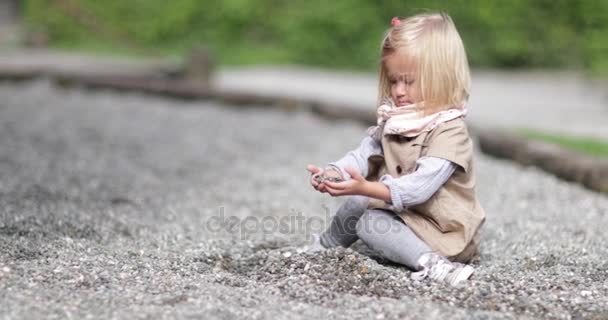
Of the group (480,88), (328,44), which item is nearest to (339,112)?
(480,88)

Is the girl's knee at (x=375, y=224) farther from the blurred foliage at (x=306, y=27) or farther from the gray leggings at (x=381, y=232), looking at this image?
the blurred foliage at (x=306, y=27)

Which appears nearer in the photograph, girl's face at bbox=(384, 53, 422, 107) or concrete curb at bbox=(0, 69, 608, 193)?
girl's face at bbox=(384, 53, 422, 107)

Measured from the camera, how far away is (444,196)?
3.02 meters

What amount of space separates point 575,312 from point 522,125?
5.26m

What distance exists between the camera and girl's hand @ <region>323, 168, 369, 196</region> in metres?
2.79

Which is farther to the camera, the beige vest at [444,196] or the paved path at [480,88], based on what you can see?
the paved path at [480,88]

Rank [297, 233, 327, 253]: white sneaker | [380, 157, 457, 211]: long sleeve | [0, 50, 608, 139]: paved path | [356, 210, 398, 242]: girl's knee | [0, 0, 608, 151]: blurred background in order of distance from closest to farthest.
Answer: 1. [380, 157, 457, 211]: long sleeve
2. [356, 210, 398, 242]: girl's knee
3. [297, 233, 327, 253]: white sneaker
4. [0, 50, 608, 139]: paved path
5. [0, 0, 608, 151]: blurred background

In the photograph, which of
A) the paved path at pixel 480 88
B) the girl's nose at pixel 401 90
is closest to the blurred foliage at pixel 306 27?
the paved path at pixel 480 88

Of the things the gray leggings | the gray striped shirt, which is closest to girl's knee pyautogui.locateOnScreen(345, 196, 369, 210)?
the gray leggings

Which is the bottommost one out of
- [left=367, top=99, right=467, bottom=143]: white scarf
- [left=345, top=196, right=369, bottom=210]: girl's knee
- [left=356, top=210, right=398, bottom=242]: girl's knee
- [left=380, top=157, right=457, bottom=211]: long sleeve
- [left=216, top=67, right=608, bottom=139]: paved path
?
[left=216, top=67, right=608, bottom=139]: paved path

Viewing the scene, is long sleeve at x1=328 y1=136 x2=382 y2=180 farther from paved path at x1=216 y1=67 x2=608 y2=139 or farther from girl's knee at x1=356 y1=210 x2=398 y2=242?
paved path at x1=216 y1=67 x2=608 y2=139

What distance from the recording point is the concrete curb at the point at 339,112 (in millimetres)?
4949

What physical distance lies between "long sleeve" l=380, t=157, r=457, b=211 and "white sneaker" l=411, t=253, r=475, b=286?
0.63 feet

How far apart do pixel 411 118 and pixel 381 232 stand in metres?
0.40
